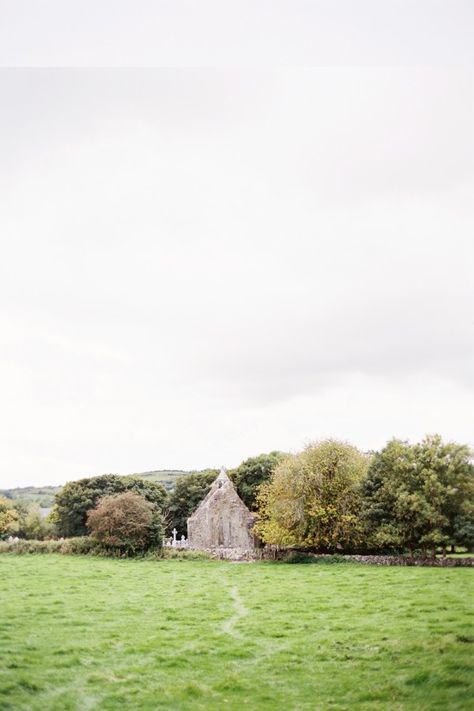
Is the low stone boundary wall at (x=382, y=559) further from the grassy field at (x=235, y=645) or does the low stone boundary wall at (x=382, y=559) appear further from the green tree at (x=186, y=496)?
the green tree at (x=186, y=496)

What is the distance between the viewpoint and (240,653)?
278 inches

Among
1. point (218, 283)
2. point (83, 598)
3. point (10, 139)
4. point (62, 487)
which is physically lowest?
point (83, 598)

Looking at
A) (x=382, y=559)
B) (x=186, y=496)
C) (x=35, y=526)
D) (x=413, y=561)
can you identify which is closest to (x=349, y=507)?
(x=382, y=559)

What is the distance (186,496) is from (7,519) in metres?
10.0

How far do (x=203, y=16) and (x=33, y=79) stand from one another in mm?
3485

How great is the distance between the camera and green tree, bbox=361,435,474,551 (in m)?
16.7

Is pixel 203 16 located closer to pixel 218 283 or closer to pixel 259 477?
pixel 218 283

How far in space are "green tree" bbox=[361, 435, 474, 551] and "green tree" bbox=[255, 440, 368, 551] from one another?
30.8 inches

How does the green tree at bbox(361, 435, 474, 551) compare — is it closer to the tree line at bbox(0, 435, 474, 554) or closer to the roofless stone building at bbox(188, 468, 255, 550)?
the tree line at bbox(0, 435, 474, 554)

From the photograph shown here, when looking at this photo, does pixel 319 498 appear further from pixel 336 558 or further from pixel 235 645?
pixel 235 645

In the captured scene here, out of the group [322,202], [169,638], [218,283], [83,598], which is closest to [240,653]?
[169,638]

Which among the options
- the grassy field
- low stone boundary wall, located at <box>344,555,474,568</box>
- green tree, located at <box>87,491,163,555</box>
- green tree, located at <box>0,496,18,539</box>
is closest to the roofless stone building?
green tree, located at <box>87,491,163,555</box>

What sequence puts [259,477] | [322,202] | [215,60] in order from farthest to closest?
[259,477], [322,202], [215,60]

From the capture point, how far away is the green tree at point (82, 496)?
968 inches
